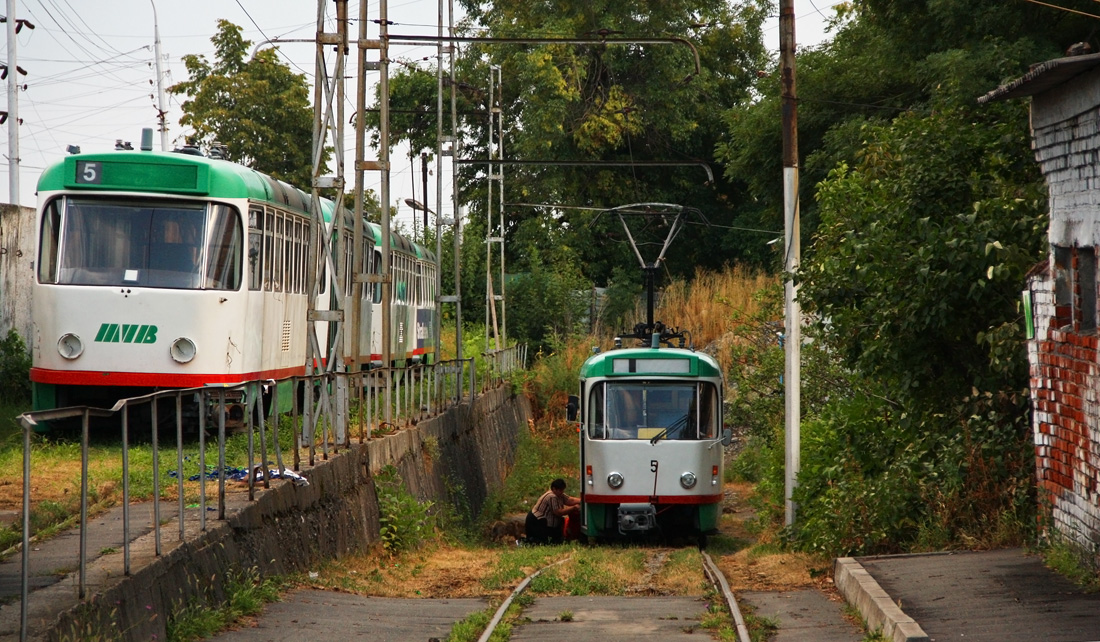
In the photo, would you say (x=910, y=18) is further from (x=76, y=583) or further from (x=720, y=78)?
(x=720, y=78)

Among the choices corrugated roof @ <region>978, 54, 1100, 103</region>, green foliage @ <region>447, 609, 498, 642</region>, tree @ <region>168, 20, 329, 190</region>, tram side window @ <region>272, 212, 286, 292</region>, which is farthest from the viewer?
tree @ <region>168, 20, 329, 190</region>

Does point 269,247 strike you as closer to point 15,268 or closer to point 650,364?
point 650,364

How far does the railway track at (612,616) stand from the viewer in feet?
32.2

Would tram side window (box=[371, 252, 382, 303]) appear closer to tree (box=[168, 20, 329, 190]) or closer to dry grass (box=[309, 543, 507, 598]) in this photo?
dry grass (box=[309, 543, 507, 598])

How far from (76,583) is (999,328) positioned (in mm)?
8505

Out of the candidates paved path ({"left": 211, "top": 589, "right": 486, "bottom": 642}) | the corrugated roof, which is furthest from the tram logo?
the corrugated roof

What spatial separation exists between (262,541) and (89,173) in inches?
245

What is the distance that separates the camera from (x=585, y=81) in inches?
1850

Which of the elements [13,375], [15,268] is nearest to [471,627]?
[13,375]

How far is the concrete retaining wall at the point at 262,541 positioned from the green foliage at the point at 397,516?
171 millimetres

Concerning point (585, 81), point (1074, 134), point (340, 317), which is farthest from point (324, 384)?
point (585, 81)

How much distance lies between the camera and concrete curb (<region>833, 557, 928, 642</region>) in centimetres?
844

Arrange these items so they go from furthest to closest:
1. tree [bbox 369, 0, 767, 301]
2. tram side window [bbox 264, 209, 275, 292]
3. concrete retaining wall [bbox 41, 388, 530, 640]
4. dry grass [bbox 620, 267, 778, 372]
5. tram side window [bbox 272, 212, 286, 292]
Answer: tree [bbox 369, 0, 767, 301] → dry grass [bbox 620, 267, 778, 372] → tram side window [bbox 272, 212, 286, 292] → tram side window [bbox 264, 209, 275, 292] → concrete retaining wall [bbox 41, 388, 530, 640]

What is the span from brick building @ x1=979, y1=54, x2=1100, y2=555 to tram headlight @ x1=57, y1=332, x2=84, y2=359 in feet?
33.1
